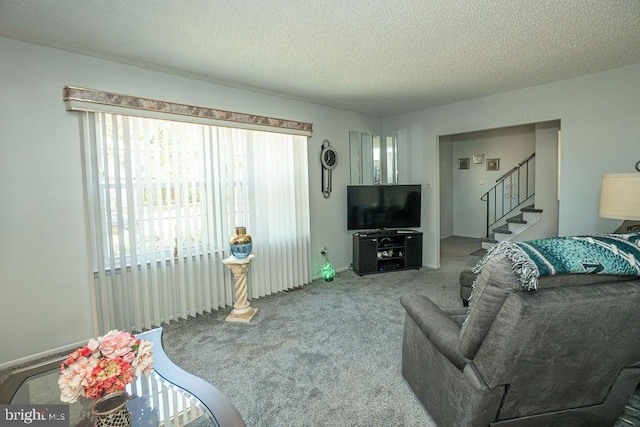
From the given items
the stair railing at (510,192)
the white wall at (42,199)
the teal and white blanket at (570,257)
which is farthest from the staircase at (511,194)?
the white wall at (42,199)

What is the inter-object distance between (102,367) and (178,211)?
7.13ft

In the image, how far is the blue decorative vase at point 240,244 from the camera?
3197 mm

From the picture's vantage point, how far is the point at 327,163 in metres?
4.59

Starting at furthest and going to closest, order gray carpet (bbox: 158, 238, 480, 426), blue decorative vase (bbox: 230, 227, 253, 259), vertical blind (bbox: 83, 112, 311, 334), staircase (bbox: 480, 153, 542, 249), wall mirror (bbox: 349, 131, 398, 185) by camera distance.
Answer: staircase (bbox: 480, 153, 542, 249)
wall mirror (bbox: 349, 131, 398, 185)
blue decorative vase (bbox: 230, 227, 253, 259)
vertical blind (bbox: 83, 112, 311, 334)
gray carpet (bbox: 158, 238, 480, 426)

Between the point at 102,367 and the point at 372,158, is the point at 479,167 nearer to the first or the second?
the point at 372,158

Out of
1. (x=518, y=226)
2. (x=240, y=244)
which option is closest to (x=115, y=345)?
(x=240, y=244)

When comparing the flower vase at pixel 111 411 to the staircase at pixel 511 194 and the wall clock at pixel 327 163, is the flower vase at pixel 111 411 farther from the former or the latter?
the staircase at pixel 511 194

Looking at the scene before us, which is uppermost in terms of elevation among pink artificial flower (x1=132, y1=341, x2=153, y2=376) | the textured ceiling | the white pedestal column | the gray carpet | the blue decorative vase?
the textured ceiling

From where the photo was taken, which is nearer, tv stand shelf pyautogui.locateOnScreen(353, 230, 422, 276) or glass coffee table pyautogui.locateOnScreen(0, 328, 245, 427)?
glass coffee table pyautogui.locateOnScreen(0, 328, 245, 427)

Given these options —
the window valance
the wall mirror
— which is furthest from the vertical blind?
the wall mirror

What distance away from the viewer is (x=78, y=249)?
105 inches

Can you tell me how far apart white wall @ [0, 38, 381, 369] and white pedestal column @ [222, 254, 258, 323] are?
123 centimetres

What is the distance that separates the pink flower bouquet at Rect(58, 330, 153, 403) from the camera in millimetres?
1094

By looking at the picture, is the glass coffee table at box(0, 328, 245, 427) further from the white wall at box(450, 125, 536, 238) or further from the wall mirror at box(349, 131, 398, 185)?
the white wall at box(450, 125, 536, 238)
